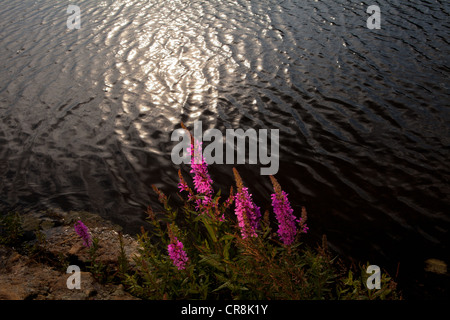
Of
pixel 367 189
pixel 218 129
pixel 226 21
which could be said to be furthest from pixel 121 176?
pixel 226 21

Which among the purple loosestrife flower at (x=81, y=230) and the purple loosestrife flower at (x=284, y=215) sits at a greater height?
the purple loosestrife flower at (x=284, y=215)

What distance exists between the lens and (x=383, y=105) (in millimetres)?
10492

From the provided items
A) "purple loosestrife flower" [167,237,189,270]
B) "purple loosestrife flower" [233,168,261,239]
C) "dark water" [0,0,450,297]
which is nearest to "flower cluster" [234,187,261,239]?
"purple loosestrife flower" [233,168,261,239]

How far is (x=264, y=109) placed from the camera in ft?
36.4

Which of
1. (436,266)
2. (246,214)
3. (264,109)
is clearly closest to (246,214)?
(246,214)

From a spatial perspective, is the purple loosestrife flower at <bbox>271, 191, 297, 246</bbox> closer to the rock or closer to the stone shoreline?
the stone shoreline

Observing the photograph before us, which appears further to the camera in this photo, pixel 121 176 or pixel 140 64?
pixel 140 64

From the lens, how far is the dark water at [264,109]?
7.45 metres

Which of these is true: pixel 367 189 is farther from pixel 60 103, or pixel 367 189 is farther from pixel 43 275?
pixel 60 103

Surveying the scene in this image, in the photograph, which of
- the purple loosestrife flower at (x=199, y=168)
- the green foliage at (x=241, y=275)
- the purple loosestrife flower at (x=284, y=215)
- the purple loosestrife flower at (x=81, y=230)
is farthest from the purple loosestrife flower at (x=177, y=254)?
the purple loosestrife flower at (x=81, y=230)

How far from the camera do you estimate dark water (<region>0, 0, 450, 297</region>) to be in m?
7.45

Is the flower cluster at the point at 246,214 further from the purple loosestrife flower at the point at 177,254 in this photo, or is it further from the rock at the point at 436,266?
the rock at the point at 436,266

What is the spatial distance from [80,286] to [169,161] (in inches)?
181

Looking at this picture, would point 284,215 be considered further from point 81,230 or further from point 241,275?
point 81,230
